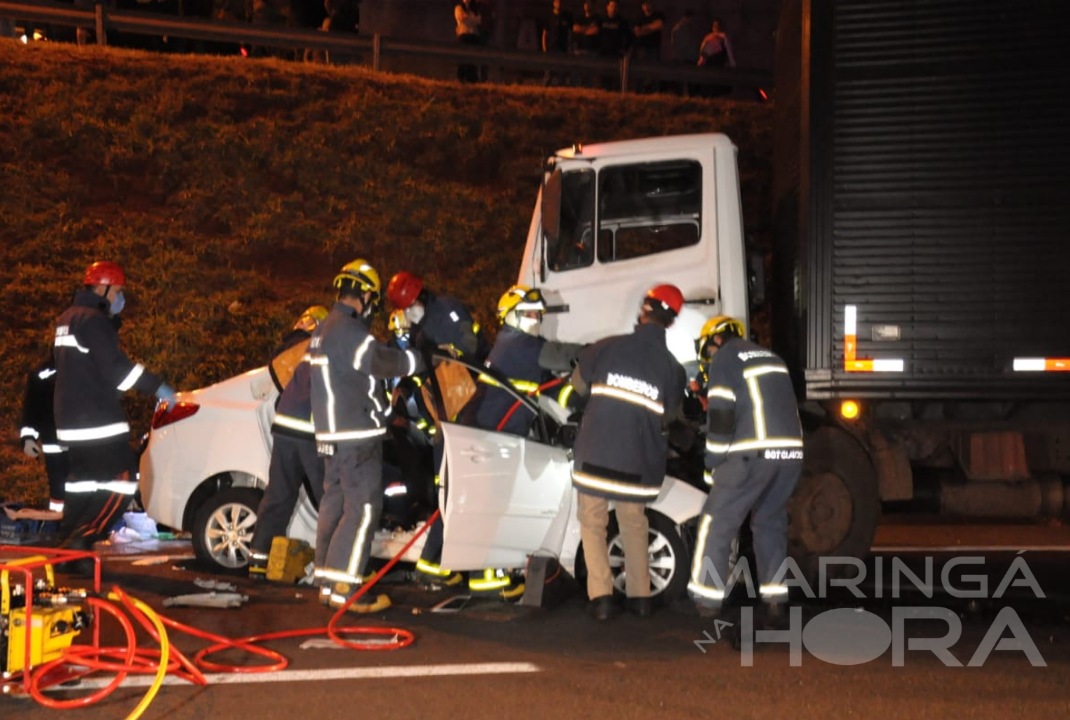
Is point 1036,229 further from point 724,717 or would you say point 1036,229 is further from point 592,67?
point 592,67

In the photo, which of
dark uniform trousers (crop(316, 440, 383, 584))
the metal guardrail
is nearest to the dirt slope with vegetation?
the metal guardrail

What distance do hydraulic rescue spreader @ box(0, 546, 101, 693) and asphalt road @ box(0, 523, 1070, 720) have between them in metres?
0.19

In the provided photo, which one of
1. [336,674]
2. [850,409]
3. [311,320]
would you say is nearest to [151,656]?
[336,674]

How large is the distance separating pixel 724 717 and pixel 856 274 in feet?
11.7

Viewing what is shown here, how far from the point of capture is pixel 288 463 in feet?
25.1

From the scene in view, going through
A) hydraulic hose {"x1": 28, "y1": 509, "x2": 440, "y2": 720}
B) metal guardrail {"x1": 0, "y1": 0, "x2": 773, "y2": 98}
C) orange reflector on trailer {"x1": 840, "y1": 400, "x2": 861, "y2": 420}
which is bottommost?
hydraulic hose {"x1": 28, "y1": 509, "x2": 440, "y2": 720}

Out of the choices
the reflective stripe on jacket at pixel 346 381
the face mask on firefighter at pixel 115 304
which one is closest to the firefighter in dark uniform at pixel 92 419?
the face mask on firefighter at pixel 115 304

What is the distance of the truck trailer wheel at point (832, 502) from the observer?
25.8ft

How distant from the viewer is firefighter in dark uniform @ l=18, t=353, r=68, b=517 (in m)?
8.87

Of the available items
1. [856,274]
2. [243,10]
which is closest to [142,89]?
[243,10]

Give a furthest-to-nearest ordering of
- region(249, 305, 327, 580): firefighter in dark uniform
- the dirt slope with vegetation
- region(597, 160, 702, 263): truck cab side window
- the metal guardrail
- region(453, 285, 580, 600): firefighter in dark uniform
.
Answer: the metal guardrail → the dirt slope with vegetation → region(597, 160, 702, 263): truck cab side window → region(249, 305, 327, 580): firefighter in dark uniform → region(453, 285, 580, 600): firefighter in dark uniform

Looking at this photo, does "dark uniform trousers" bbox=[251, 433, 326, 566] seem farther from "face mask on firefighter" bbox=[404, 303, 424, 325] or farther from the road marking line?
the road marking line

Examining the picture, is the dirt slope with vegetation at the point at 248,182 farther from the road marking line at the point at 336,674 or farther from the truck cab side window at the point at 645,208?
the road marking line at the point at 336,674

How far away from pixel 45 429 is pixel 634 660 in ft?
16.8
